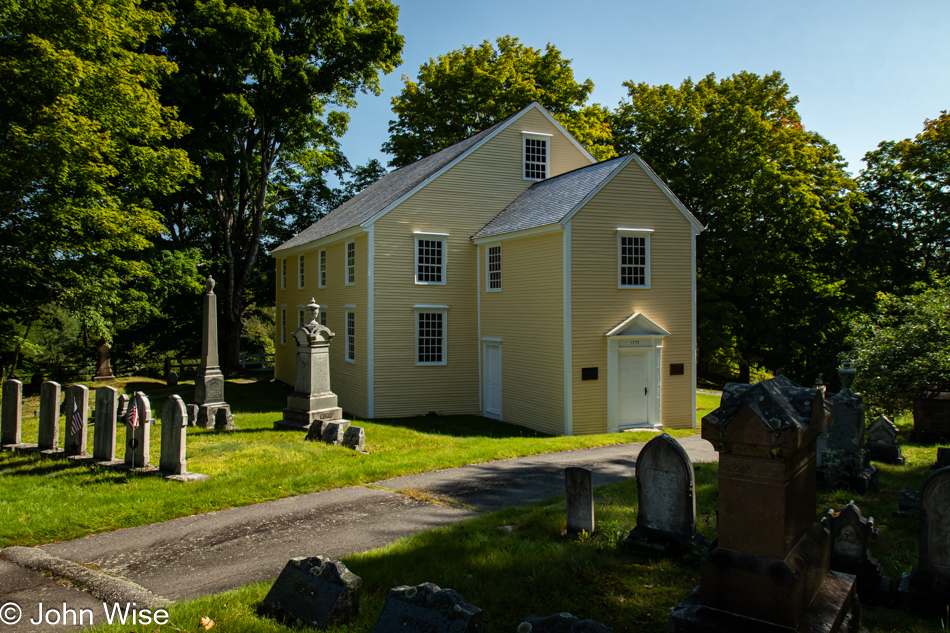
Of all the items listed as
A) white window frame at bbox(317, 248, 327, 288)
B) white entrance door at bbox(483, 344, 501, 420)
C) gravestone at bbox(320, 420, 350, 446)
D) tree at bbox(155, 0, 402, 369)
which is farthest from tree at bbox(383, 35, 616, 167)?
gravestone at bbox(320, 420, 350, 446)

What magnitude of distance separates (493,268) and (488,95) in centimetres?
1593

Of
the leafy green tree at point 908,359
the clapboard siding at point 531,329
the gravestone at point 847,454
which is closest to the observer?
the gravestone at point 847,454

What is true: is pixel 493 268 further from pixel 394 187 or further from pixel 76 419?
pixel 76 419

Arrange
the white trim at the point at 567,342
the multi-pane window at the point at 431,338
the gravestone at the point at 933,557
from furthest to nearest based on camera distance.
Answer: the multi-pane window at the point at 431,338 → the white trim at the point at 567,342 → the gravestone at the point at 933,557

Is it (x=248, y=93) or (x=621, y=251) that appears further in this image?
(x=248, y=93)

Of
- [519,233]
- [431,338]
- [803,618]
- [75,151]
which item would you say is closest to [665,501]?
[803,618]

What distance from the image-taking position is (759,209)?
106ft

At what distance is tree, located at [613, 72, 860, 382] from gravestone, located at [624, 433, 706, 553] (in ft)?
85.9

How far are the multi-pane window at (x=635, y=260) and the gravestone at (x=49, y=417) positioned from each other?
49.4 ft

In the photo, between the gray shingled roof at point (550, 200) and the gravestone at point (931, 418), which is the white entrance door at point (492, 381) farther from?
the gravestone at point (931, 418)

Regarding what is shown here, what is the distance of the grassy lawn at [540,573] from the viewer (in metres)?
4.89

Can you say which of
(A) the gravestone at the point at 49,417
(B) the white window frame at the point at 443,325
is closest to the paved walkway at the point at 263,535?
(A) the gravestone at the point at 49,417

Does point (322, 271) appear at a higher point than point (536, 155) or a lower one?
lower

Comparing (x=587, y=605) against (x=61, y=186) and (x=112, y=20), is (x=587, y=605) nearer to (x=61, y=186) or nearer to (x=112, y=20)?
(x=61, y=186)
